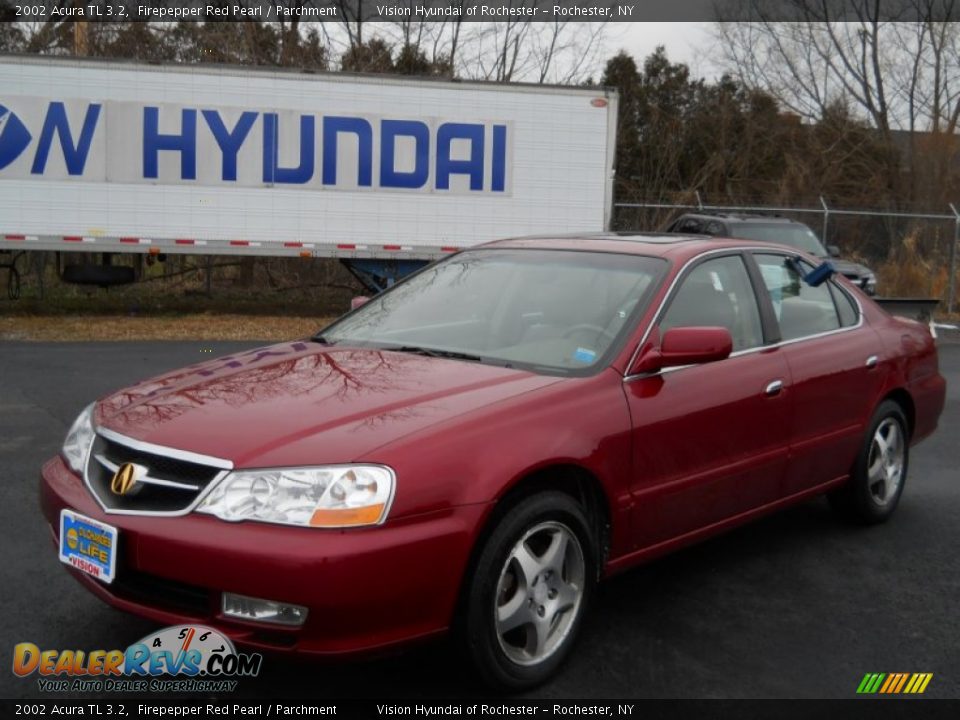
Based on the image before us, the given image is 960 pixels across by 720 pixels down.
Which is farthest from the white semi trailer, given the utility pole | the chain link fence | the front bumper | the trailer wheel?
the front bumper

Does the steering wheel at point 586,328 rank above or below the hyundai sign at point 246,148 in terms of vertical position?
below

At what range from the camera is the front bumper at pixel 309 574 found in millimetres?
2930

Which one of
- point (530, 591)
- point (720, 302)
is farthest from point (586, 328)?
point (530, 591)

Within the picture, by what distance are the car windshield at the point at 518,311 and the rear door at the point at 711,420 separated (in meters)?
0.21

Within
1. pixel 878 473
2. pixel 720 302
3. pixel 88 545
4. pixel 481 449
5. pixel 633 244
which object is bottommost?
pixel 878 473

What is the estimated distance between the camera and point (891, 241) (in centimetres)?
2153

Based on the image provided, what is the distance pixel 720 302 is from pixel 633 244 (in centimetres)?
47

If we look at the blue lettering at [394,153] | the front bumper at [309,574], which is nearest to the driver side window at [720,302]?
the front bumper at [309,574]

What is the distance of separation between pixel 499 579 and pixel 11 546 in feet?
9.00

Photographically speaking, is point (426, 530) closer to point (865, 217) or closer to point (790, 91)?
point (865, 217)

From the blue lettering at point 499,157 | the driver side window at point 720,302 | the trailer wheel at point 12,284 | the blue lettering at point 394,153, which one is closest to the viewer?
the driver side window at point 720,302

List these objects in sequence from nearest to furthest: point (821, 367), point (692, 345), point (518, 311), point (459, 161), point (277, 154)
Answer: point (692, 345) → point (518, 311) → point (821, 367) → point (277, 154) → point (459, 161)

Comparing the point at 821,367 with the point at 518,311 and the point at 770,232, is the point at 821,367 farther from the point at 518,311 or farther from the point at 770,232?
the point at 770,232

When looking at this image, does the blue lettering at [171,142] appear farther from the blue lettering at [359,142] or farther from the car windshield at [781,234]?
the car windshield at [781,234]
